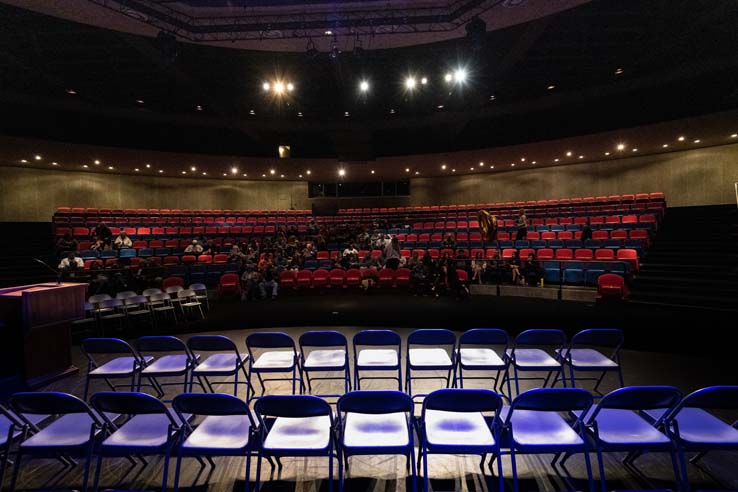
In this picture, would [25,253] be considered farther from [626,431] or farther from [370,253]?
[626,431]

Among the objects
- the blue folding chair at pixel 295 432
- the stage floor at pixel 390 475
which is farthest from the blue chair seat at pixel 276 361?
the blue folding chair at pixel 295 432

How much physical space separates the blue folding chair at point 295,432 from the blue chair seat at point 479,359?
5.13 ft

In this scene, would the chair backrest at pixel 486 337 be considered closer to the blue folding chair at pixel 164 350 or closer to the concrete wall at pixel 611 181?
the blue folding chair at pixel 164 350

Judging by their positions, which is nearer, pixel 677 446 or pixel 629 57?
pixel 677 446

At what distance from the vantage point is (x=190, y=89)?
35.7 feet

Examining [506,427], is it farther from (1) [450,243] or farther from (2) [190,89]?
(2) [190,89]

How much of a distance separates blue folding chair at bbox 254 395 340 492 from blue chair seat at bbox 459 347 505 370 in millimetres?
1562

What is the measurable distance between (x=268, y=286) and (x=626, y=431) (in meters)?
8.21

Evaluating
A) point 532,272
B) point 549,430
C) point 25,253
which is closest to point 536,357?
point 549,430

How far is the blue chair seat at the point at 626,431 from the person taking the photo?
6.73 ft

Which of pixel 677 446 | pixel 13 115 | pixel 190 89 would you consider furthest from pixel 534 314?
pixel 13 115

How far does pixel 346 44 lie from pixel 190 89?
5846 millimetres

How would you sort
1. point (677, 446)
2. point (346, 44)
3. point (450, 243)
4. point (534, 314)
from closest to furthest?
point (677, 446), point (534, 314), point (346, 44), point (450, 243)

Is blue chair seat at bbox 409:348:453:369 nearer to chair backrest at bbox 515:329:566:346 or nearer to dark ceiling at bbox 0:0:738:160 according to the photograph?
chair backrest at bbox 515:329:566:346
